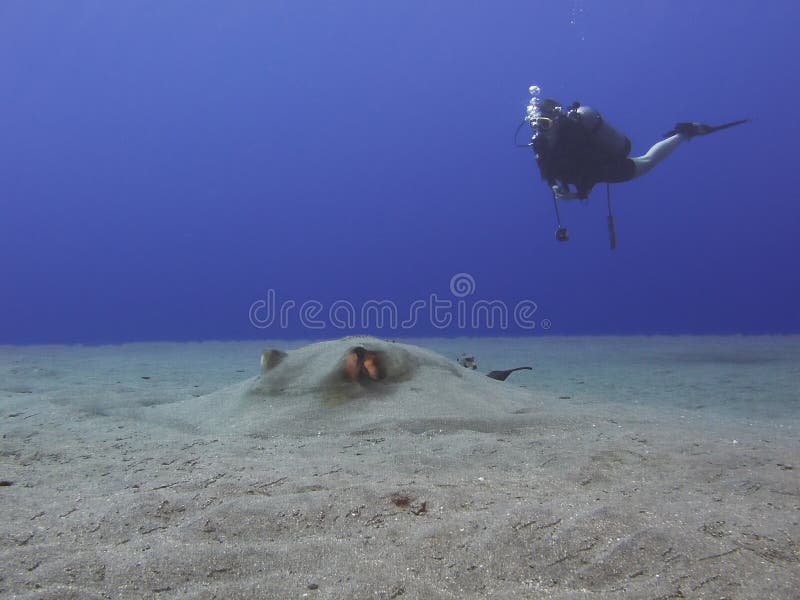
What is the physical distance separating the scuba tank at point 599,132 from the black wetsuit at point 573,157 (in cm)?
4

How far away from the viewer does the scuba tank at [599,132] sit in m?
8.64

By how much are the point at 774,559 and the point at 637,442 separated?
4.52 ft

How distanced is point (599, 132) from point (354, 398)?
7.46 metres

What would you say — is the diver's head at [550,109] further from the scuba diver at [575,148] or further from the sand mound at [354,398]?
the sand mound at [354,398]

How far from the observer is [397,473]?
96.7 inches

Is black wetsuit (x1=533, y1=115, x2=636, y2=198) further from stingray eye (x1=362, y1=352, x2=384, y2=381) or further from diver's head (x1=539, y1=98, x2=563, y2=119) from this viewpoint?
stingray eye (x1=362, y1=352, x2=384, y2=381)

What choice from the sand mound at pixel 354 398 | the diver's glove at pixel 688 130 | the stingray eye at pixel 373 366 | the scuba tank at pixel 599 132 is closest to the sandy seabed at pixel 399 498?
the sand mound at pixel 354 398

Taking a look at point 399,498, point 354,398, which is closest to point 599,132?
point 354,398

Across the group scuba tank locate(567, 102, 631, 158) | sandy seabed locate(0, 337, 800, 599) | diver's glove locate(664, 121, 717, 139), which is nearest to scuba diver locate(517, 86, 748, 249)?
scuba tank locate(567, 102, 631, 158)

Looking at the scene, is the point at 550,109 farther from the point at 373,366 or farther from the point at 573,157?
the point at 373,366

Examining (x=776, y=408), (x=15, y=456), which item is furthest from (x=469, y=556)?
(x=776, y=408)

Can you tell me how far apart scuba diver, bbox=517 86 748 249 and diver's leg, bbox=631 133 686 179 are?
22.6 inches

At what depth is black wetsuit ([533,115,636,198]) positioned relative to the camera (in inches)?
338

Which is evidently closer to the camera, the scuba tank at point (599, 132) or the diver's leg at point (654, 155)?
the scuba tank at point (599, 132)
